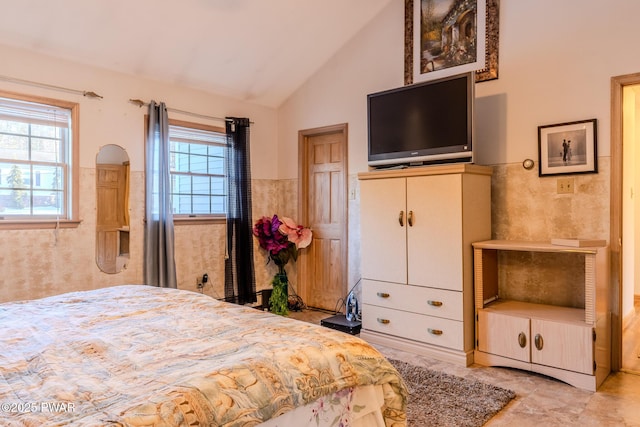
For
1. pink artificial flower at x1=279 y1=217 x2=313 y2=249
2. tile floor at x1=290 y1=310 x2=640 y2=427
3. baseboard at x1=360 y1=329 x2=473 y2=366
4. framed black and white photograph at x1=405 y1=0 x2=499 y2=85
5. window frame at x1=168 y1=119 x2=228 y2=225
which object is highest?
framed black and white photograph at x1=405 y1=0 x2=499 y2=85

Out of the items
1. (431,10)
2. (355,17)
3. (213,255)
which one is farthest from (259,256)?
(431,10)

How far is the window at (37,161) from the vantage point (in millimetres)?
3203

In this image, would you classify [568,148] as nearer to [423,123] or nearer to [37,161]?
[423,123]

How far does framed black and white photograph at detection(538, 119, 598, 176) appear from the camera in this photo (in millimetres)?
3006

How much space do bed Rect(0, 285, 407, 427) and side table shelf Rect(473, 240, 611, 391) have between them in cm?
164

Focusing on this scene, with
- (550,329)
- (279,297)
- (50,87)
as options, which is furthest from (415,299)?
(50,87)

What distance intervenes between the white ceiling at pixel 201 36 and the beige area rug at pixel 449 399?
3194 millimetres

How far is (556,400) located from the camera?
247cm

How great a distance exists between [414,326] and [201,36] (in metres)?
3.08

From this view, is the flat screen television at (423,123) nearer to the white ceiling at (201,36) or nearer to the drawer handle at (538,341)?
the white ceiling at (201,36)

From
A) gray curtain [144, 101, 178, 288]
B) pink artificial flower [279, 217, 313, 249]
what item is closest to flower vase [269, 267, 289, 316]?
pink artificial flower [279, 217, 313, 249]

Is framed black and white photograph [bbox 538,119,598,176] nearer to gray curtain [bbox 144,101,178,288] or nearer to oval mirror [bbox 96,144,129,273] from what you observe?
gray curtain [bbox 144,101,178,288]

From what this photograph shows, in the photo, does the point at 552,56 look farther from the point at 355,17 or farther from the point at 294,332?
the point at 294,332

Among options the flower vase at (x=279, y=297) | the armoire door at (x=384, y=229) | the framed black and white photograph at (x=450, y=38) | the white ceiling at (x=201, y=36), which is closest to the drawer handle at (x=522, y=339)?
the armoire door at (x=384, y=229)
